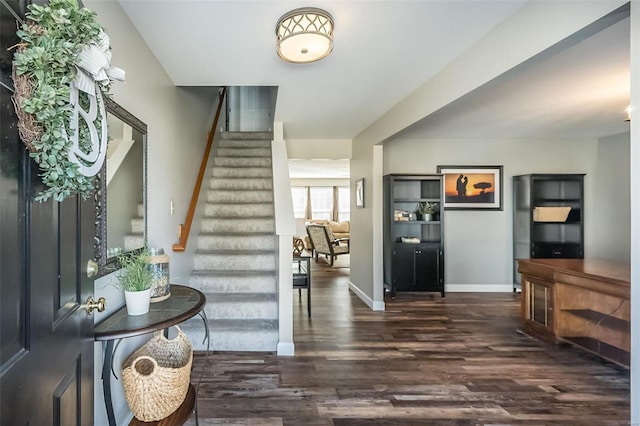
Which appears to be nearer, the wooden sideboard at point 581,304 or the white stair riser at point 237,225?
the wooden sideboard at point 581,304

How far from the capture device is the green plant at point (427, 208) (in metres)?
4.84

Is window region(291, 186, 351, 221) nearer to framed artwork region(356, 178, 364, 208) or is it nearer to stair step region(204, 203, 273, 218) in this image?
framed artwork region(356, 178, 364, 208)

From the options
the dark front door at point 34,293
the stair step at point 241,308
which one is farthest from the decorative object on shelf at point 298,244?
the dark front door at point 34,293

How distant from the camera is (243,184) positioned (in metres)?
4.64

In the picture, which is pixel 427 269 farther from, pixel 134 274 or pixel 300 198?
pixel 300 198

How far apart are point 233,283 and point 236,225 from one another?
3.18 feet

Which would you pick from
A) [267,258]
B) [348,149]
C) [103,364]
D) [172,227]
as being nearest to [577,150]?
[348,149]

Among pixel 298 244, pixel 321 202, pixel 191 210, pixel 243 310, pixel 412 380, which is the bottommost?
pixel 412 380

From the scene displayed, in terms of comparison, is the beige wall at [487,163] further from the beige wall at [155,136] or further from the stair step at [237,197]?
the beige wall at [155,136]

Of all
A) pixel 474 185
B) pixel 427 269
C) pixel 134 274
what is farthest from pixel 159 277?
pixel 474 185

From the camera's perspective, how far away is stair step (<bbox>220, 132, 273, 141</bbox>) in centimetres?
557

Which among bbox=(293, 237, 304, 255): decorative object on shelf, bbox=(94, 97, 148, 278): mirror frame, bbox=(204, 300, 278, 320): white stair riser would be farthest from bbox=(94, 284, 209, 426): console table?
bbox=(293, 237, 304, 255): decorative object on shelf

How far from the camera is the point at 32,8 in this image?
29.2 inches

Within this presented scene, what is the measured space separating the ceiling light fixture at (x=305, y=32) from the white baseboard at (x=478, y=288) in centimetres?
424
